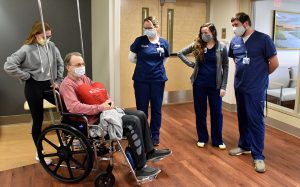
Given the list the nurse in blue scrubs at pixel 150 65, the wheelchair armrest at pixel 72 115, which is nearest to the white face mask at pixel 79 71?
the wheelchair armrest at pixel 72 115

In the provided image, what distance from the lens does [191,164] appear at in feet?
9.87

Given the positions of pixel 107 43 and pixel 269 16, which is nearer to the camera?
pixel 107 43

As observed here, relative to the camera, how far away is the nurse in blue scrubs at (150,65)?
3170mm

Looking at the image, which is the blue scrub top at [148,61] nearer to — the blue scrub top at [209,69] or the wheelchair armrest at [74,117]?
the blue scrub top at [209,69]

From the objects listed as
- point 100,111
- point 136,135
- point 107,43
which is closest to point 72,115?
point 100,111

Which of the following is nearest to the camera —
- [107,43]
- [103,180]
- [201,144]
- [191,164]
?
[103,180]

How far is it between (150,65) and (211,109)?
0.78m

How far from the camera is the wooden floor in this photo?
8.75 ft

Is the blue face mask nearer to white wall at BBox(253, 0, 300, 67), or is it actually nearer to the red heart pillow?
the red heart pillow

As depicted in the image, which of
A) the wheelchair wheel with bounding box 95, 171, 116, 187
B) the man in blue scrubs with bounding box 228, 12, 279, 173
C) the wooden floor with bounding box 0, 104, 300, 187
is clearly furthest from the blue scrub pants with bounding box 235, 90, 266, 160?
the wheelchair wheel with bounding box 95, 171, 116, 187

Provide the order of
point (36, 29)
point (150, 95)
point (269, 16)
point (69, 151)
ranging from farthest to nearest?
point (269, 16) → point (150, 95) → point (36, 29) → point (69, 151)

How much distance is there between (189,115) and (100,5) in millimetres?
1962

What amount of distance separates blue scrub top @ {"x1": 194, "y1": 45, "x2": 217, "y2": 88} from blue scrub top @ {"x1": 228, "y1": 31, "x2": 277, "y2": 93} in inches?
11.1

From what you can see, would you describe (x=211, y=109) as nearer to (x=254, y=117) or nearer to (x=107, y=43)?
(x=254, y=117)
